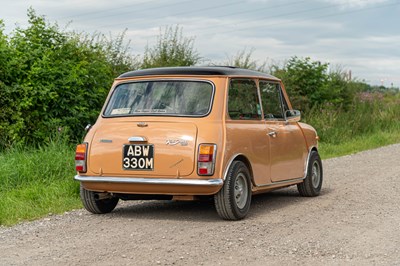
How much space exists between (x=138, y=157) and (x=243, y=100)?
1658mm

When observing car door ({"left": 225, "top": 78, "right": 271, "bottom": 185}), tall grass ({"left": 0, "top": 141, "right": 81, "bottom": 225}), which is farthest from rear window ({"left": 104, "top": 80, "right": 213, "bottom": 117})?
tall grass ({"left": 0, "top": 141, "right": 81, "bottom": 225})

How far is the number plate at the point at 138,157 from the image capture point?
839 cm

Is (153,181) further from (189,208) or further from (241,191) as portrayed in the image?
(189,208)

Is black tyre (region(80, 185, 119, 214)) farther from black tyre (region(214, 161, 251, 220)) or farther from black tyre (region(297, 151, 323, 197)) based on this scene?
black tyre (region(297, 151, 323, 197))

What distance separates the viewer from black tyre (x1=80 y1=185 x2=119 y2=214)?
912 cm

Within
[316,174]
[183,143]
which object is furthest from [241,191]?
[316,174]

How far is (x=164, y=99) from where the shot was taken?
29.3 feet

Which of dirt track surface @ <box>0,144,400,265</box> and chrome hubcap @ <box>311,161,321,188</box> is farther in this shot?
chrome hubcap @ <box>311,161,321,188</box>

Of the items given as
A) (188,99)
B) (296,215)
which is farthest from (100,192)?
(296,215)

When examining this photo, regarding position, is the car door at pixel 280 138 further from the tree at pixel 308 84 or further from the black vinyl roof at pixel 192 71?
the tree at pixel 308 84

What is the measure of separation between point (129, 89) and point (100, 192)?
51.7 inches

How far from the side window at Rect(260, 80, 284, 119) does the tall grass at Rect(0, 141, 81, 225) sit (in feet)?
9.30

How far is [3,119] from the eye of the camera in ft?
41.9

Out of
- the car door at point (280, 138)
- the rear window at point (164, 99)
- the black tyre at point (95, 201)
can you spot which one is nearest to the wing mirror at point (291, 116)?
the car door at point (280, 138)
